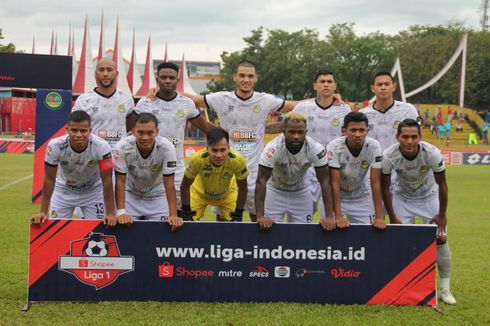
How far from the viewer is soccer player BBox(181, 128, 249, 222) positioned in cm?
566

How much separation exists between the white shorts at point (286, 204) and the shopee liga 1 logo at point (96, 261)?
1.78 metres

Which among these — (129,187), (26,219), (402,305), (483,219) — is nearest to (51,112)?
(26,219)

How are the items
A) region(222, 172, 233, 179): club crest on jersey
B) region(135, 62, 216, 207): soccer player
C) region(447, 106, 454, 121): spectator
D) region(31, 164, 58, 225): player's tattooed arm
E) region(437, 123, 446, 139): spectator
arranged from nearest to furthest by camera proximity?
region(31, 164, 58, 225): player's tattooed arm < region(222, 172, 233, 179): club crest on jersey < region(135, 62, 216, 207): soccer player < region(437, 123, 446, 139): spectator < region(447, 106, 454, 121): spectator

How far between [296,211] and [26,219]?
5784 mm

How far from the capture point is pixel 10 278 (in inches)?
238

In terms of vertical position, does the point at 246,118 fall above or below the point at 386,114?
below

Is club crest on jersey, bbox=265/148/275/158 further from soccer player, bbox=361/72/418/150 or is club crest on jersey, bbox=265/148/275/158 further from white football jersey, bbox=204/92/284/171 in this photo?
soccer player, bbox=361/72/418/150

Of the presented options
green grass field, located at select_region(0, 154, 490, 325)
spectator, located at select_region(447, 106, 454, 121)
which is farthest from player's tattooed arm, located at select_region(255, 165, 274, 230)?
spectator, located at select_region(447, 106, 454, 121)

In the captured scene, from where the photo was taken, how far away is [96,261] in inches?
209

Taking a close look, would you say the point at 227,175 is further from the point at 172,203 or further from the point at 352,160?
the point at 352,160

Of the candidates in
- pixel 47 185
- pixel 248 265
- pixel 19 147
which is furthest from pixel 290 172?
pixel 19 147

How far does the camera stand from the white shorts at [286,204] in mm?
6363

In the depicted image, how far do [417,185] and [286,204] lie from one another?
1.44 meters

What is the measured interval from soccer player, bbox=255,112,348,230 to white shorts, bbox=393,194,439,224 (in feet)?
3.01
